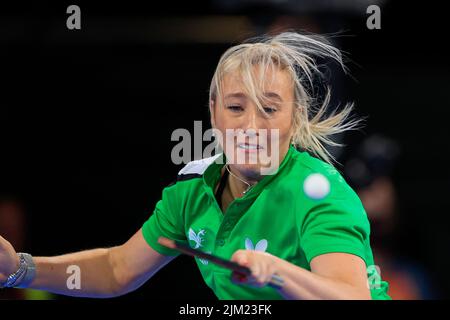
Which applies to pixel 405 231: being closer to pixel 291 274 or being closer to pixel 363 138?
pixel 363 138

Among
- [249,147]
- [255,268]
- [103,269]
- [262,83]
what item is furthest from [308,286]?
[103,269]

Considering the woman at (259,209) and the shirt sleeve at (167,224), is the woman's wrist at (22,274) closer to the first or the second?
the woman at (259,209)

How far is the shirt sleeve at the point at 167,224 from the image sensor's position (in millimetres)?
2055

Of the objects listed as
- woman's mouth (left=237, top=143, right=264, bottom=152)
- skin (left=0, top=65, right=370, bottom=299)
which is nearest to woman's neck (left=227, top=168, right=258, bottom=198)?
skin (left=0, top=65, right=370, bottom=299)

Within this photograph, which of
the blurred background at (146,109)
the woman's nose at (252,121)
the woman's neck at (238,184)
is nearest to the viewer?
the woman's nose at (252,121)

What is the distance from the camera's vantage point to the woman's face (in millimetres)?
1802

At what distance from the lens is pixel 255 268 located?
53.6 inches

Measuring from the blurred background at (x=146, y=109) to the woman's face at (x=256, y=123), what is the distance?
1560 millimetres

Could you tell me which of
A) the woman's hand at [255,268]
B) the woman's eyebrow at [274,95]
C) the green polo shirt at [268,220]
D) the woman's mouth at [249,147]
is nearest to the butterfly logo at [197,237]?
the green polo shirt at [268,220]

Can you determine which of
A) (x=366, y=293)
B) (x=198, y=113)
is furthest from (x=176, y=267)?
(x=366, y=293)

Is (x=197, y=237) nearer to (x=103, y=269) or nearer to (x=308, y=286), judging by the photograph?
(x=103, y=269)

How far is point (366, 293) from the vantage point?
61.4 inches

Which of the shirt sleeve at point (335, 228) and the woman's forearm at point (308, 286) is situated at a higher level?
the shirt sleeve at point (335, 228)

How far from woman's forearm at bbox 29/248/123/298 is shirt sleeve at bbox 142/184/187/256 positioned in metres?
0.15
